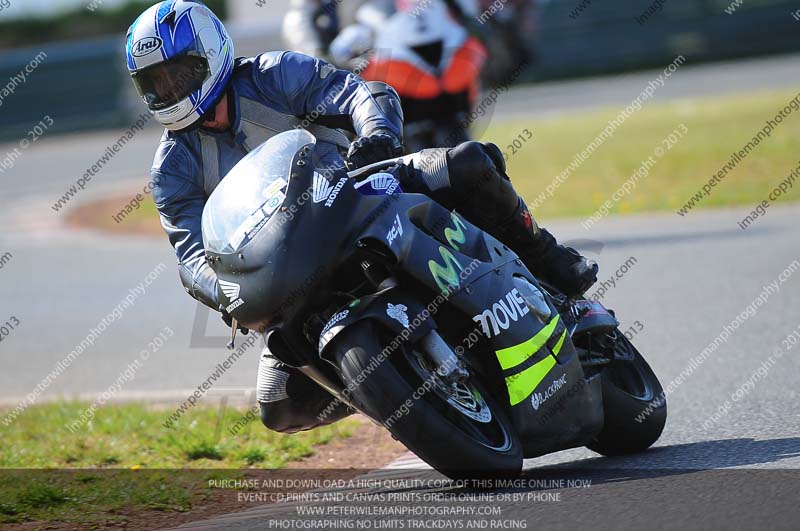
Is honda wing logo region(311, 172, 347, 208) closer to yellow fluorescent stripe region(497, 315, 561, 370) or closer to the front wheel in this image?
the front wheel

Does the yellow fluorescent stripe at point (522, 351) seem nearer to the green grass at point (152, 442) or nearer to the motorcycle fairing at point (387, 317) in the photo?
the motorcycle fairing at point (387, 317)

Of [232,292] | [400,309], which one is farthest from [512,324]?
[232,292]

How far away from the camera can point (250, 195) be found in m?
4.08

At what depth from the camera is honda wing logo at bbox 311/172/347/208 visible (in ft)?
13.1

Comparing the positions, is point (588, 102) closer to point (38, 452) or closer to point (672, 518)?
point (38, 452)

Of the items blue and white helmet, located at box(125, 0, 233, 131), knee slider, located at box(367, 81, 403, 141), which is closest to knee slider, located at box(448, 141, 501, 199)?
knee slider, located at box(367, 81, 403, 141)

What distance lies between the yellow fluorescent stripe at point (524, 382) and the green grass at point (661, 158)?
7943 millimetres

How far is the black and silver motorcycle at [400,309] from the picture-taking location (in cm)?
387

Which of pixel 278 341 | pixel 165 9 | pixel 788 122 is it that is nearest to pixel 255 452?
pixel 278 341

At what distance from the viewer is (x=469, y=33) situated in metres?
9.87

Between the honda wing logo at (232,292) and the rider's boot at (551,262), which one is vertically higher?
the rider's boot at (551,262)

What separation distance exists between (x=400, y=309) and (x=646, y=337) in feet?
11.7

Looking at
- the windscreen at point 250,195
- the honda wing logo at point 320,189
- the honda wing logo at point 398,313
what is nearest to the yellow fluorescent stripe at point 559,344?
the honda wing logo at point 398,313

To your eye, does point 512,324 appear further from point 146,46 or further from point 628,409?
point 146,46
